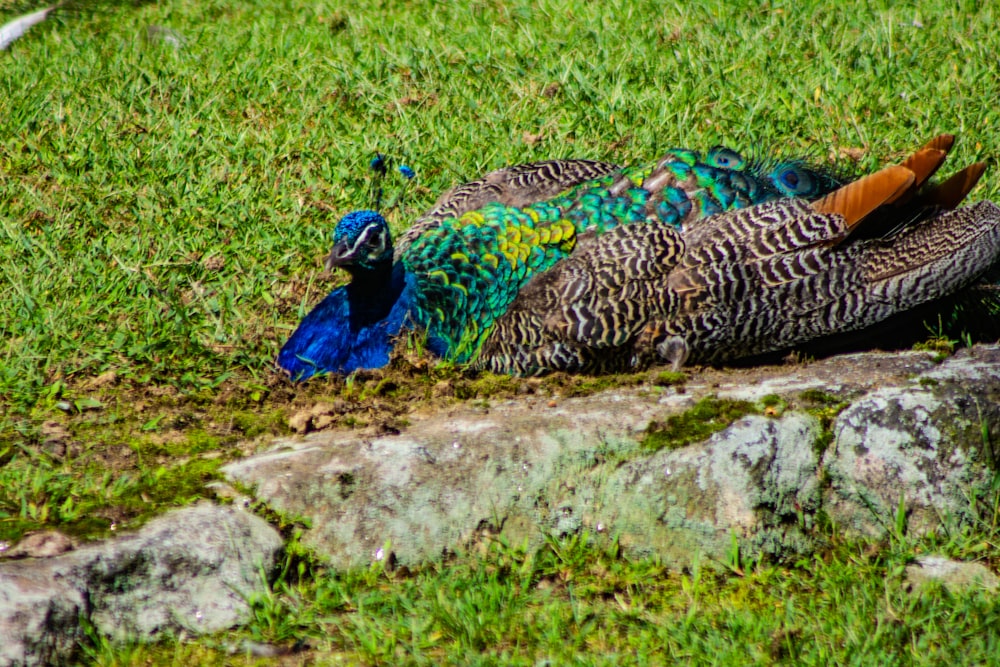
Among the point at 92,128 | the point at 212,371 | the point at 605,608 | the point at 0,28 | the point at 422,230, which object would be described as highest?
Answer: the point at 0,28

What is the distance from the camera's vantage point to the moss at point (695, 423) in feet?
11.7

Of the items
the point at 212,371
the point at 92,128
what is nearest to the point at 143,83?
the point at 92,128

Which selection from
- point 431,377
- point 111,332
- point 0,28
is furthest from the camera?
point 0,28

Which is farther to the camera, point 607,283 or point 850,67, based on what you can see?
point 850,67

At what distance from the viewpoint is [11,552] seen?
3133 millimetres

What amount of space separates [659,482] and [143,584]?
1.58m

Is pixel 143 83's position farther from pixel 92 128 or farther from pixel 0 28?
pixel 0 28

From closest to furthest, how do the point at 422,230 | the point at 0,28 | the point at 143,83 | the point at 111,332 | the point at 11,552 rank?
A: the point at 11,552 → the point at 111,332 → the point at 422,230 → the point at 143,83 → the point at 0,28

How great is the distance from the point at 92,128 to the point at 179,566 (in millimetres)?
3688

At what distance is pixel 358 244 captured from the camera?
4.40m

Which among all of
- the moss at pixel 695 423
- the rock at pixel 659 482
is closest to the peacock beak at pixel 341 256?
the rock at pixel 659 482

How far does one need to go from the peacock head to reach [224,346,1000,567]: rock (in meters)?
1.03

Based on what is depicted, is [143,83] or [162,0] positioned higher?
[162,0]

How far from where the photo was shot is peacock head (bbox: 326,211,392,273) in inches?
173
